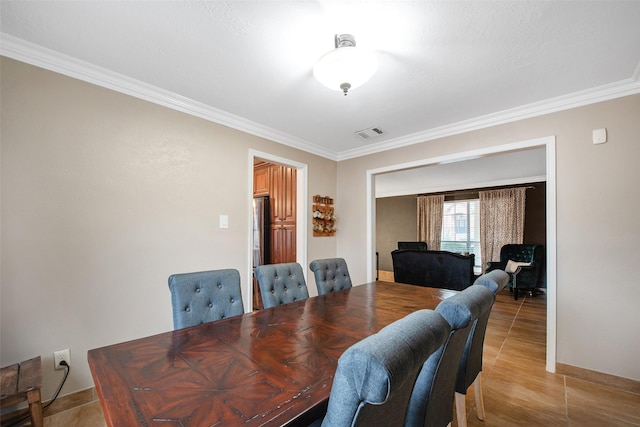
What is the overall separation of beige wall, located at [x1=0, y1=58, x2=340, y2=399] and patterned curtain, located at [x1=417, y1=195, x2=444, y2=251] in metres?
6.08

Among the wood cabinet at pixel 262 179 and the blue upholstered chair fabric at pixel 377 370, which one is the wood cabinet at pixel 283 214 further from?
the blue upholstered chair fabric at pixel 377 370

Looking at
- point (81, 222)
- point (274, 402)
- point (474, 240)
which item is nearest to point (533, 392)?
point (274, 402)

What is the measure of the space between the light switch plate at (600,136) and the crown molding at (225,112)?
0.83 ft

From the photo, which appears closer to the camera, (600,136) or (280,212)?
(600,136)

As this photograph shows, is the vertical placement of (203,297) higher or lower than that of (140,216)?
lower

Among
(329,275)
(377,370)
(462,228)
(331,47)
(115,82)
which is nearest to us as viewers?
(377,370)

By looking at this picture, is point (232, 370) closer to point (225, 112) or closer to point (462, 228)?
point (225, 112)

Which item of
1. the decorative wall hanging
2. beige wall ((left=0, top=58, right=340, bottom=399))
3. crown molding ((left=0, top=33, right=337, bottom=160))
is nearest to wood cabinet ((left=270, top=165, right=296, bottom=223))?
the decorative wall hanging

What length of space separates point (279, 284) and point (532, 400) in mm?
2040

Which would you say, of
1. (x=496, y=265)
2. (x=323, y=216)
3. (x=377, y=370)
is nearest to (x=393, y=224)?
(x=496, y=265)

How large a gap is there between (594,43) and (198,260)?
331 centimetres

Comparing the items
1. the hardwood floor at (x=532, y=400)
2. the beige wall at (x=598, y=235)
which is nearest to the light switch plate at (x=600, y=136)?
the beige wall at (x=598, y=235)

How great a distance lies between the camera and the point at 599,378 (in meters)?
2.20

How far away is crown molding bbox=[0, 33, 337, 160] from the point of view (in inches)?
68.2
